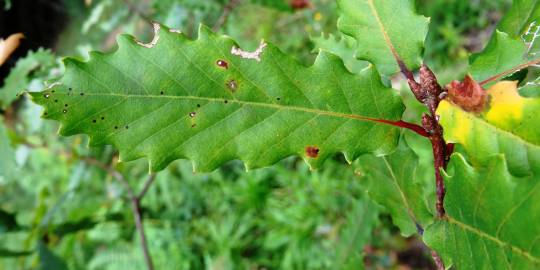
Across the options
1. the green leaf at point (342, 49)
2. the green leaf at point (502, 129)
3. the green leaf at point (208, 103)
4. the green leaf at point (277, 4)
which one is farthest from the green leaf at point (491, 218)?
the green leaf at point (277, 4)

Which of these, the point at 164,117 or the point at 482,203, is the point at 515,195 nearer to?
the point at 482,203

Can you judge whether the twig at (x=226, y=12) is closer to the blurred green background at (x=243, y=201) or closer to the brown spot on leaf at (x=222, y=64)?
the blurred green background at (x=243, y=201)

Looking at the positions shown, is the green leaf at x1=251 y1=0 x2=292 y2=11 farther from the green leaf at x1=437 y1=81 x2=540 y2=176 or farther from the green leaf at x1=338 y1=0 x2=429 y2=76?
the green leaf at x1=437 y1=81 x2=540 y2=176

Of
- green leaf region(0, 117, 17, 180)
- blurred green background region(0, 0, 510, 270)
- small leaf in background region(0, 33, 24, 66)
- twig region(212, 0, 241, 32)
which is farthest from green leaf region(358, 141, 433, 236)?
blurred green background region(0, 0, 510, 270)

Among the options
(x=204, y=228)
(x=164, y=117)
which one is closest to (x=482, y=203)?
(x=164, y=117)

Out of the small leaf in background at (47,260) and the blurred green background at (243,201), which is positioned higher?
the small leaf in background at (47,260)
